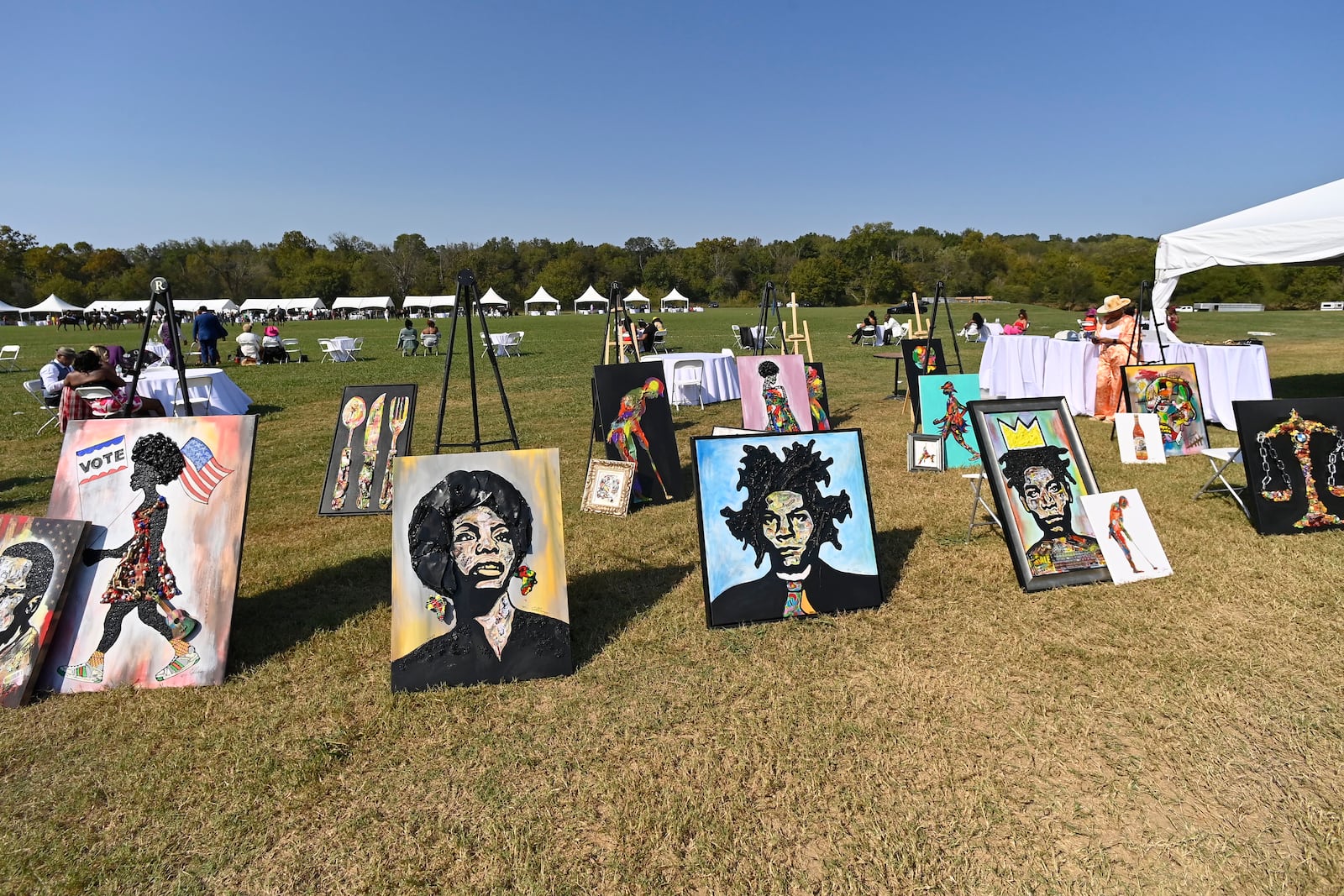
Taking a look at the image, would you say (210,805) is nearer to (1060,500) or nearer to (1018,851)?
(1018,851)

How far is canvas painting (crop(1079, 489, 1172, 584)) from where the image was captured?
441 centimetres

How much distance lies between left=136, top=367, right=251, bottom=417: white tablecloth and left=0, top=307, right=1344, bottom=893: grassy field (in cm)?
722

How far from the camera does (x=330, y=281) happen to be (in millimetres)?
84250

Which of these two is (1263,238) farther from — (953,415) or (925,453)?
(925,453)

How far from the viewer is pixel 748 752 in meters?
2.94

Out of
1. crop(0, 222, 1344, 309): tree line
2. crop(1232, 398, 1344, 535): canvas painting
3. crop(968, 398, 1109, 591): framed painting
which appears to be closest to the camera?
crop(968, 398, 1109, 591): framed painting

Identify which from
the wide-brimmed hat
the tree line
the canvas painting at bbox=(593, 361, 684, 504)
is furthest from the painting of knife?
the tree line

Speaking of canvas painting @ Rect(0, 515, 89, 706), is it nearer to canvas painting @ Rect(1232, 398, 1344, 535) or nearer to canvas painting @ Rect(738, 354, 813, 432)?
canvas painting @ Rect(738, 354, 813, 432)

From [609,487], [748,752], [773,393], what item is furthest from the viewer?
[773,393]

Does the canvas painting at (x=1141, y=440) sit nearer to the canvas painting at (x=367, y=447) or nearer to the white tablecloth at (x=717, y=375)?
the white tablecloth at (x=717, y=375)

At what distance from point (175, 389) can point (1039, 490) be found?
11.4 m

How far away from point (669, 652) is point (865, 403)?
28.6 feet

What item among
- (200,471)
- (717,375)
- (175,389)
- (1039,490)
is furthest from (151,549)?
(717,375)

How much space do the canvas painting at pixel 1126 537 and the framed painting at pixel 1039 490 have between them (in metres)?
0.05
